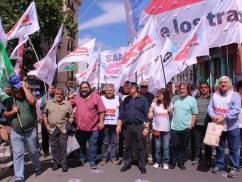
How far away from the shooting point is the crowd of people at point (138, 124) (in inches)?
301

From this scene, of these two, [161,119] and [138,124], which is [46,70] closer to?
[138,124]

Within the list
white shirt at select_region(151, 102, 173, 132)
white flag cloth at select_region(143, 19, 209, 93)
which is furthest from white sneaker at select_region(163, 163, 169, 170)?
white flag cloth at select_region(143, 19, 209, 93)

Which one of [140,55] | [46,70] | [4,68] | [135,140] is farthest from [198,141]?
[4,68]

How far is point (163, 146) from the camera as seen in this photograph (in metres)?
8.58

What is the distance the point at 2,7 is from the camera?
2711 centimetres

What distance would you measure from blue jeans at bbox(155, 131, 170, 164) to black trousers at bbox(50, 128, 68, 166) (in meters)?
1.81

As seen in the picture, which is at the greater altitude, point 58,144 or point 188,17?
point 188,17

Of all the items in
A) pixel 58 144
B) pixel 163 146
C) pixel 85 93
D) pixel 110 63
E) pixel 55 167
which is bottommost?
pixel 55 167

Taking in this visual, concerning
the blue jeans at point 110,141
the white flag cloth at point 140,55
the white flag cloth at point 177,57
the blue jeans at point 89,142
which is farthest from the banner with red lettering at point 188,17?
the blue jeans at point 89,142

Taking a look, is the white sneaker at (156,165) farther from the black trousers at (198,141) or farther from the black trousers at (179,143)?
the black trousers at (198,141)

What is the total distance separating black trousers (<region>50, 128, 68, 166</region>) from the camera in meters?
8.40

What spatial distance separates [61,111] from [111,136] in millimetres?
1413

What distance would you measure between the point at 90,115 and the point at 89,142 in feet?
1.88

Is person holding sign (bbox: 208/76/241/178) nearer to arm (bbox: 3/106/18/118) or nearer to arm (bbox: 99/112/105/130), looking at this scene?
arm (bbox: 99/112/105/130)
